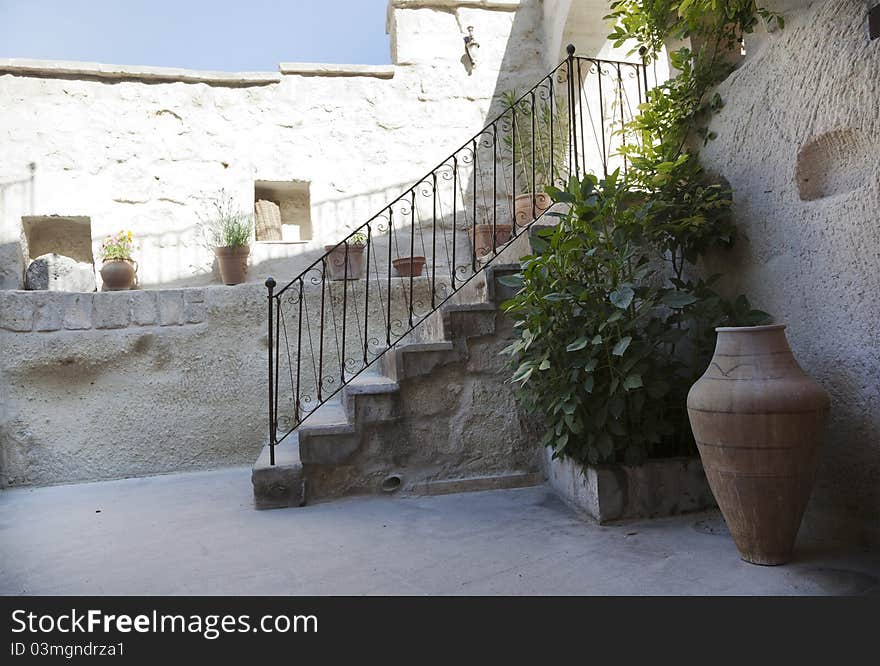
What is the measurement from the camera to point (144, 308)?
162 inches

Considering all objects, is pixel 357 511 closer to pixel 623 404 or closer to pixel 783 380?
pixel 623 404

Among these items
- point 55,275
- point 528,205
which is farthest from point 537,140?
point 55,275

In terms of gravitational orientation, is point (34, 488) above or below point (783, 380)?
below

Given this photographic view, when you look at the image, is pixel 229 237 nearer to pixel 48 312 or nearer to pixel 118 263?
pixel 118 263

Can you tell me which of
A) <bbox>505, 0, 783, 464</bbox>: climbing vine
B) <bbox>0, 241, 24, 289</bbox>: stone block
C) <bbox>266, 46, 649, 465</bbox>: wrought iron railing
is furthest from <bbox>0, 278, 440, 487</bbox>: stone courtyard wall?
<bbox>505, 0, 783, 464</bbox>: climbing vine

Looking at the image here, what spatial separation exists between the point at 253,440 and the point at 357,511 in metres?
1.61

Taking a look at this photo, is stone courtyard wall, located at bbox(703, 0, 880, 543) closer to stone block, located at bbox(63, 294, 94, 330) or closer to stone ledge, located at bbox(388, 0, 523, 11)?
stone ledge, located at bbox(388, 0, 523, 11)

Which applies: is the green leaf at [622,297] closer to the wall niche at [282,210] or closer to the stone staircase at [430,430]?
the stone staircase at [430,430]

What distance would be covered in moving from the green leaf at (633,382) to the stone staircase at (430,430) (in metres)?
1.01

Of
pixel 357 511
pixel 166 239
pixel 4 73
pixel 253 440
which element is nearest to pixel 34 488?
pixel 253 440

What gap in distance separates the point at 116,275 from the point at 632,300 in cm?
379

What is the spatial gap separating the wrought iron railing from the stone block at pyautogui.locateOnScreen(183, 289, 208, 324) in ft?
1.63

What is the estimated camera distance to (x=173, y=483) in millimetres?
3768

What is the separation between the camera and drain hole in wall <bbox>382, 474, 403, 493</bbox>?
126 inches
